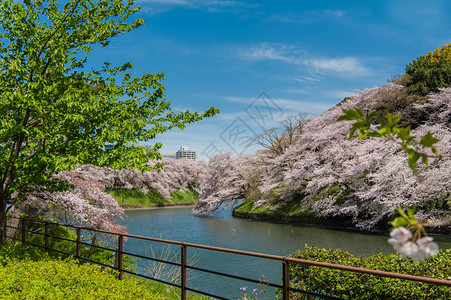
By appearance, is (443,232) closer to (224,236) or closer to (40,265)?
(224,236)

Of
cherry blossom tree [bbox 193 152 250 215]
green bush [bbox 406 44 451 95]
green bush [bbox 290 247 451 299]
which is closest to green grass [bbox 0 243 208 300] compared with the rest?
green bush [bbox 290 247 451 299]

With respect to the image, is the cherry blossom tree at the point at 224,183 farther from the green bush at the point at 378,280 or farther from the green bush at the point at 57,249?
the green bush at the point at 378,280

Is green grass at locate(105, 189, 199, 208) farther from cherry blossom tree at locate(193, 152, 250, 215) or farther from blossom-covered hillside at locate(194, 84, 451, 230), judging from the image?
blossom-covered hillside at locate(194, 84, 451, 230)

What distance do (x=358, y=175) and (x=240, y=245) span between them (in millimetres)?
9266

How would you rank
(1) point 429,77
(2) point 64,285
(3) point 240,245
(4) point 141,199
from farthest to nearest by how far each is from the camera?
(4) point 141,199 < (1) point 429,77 < (3) point 240,245 < (2) point 64,285

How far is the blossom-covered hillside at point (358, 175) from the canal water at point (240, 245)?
6.87ft

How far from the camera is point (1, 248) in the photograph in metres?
8.54

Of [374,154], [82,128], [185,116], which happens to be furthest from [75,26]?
[374,154]

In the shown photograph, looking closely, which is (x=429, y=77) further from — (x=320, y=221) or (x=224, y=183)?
(x=224, y=183)

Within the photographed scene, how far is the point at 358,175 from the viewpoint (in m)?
22.9

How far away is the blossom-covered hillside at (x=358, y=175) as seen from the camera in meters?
18.3

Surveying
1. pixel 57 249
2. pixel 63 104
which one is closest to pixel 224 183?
pixel 57 249

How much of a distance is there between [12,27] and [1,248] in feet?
18.5

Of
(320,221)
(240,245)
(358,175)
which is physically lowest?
(240,245)
